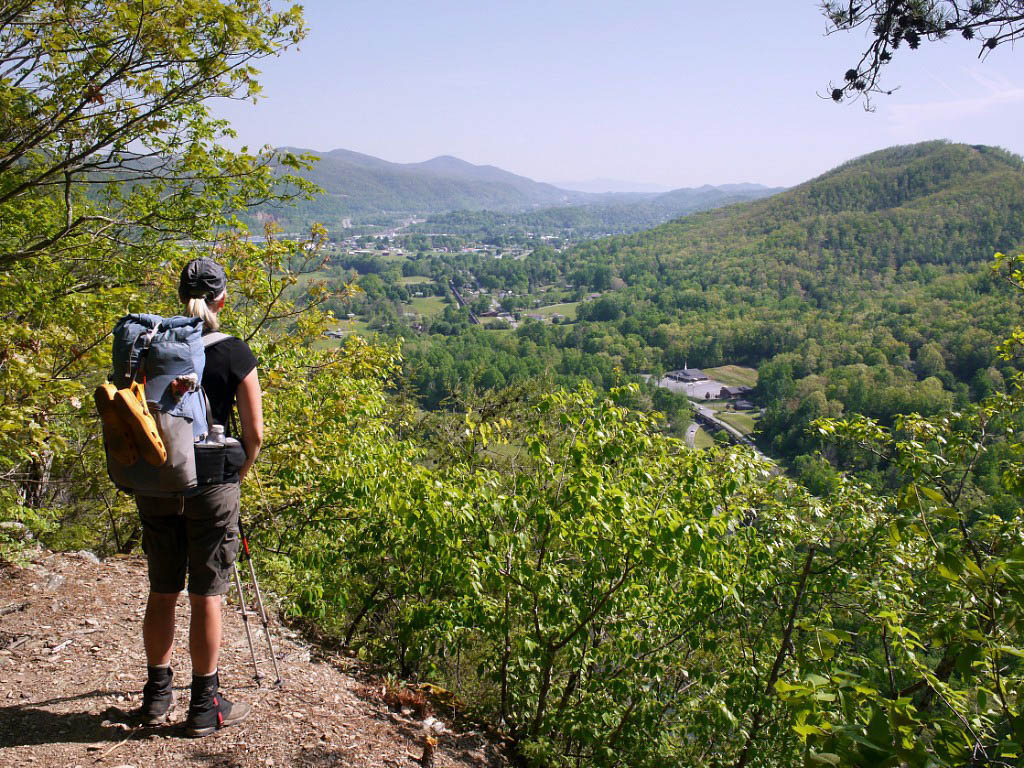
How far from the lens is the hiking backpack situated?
102 inches

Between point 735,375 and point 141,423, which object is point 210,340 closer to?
point 141,423

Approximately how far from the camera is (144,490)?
8.59ft

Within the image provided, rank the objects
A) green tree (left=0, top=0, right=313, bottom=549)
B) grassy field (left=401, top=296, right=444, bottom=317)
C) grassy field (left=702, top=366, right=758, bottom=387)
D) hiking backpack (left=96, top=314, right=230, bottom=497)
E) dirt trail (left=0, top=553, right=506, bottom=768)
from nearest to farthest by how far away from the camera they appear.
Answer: hiking backpack (left=96, top=314, right=230, bottom=497) → dirt trail (left=0, top=553, right=506, bottom=768) → green tree (left=0, top=0, right=313, bottom=549) → grassy field (left=702, top=366, right=758, bottom=387) → grassy field (left=401, top=296, right=444, bottom=317)

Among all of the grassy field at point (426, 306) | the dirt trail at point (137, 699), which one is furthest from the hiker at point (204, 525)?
the grassy field at point (426, 306)

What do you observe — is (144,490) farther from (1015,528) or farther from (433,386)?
(433,386)

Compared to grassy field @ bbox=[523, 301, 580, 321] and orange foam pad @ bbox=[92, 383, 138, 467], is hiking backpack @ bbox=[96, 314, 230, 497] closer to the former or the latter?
orange foam pad @ bbox=[92, 383, 138, 467]

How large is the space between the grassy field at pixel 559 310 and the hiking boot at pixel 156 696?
114765 mm

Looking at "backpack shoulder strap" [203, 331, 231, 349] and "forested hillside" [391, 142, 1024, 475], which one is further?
"forested hillside" [391, 142, 1024, 475]

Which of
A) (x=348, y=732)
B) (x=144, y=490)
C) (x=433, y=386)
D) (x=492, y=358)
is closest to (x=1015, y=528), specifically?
(x=348, y=732)

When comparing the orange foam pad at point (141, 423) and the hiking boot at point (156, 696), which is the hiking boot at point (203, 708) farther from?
the orange foam pad at point (141, 423)

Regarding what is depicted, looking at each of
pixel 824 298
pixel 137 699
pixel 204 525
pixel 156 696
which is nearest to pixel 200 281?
pixel 204 525

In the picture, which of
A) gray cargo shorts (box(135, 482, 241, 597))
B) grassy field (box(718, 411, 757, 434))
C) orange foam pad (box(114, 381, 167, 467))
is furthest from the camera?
grassy field (box(718, 411, 757, 434))

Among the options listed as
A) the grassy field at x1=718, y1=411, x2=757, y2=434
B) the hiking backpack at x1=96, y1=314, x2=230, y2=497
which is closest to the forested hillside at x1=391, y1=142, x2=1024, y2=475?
the grassy field at x1=718, y1=411, x2=757, y2=434

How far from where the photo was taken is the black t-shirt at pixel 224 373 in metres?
2.83
